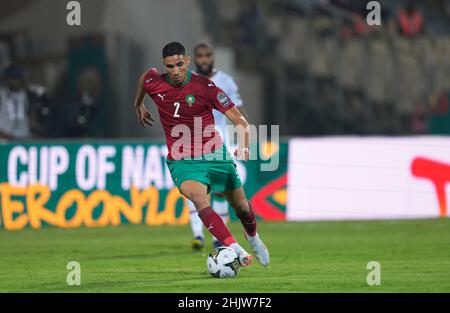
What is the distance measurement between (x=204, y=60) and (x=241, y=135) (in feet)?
9.91

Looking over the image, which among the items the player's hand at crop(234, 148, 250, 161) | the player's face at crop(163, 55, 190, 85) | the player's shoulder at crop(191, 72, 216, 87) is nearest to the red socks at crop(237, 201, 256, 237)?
the player's hand at crop(234, 148, 250, 161)

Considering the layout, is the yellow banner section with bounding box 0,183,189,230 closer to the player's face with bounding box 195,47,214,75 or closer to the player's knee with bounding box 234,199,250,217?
the player's face with bounding box 195,47,214,75

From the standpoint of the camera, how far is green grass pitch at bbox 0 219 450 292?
1021cm

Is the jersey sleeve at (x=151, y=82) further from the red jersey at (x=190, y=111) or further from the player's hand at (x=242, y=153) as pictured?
the player's hand at (x=242, y=153)

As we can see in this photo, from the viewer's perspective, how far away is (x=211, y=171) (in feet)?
36.9

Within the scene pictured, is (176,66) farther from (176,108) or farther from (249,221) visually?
(249,221)

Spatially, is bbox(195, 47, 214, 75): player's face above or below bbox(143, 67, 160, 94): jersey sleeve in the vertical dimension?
above

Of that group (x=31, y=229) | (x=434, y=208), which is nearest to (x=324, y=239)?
(x=434, y=208)

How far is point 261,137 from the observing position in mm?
19000

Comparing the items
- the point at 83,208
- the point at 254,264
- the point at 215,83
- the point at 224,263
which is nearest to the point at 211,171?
the point at 224,263

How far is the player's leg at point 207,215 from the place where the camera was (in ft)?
35.4

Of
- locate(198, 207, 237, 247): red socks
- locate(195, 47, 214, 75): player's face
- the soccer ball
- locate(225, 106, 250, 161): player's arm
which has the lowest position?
the soccer ball

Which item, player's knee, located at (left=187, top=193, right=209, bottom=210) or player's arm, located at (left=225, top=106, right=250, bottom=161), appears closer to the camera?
player's arm, located at (left=225, top=106, right=250, bottom=161)

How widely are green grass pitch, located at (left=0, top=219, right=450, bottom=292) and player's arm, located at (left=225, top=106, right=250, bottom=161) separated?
44.8 inches
